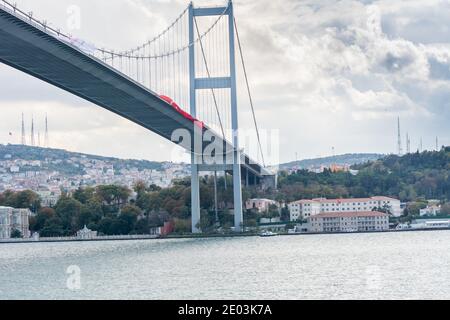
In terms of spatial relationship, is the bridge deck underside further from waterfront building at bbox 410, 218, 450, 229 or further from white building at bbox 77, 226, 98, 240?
waterfront building at bbox 410, 218, 450, 229

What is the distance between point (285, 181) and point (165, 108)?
21898mm

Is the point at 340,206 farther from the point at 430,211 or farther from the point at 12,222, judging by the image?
the point at 12,222

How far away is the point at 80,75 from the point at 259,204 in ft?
64.7

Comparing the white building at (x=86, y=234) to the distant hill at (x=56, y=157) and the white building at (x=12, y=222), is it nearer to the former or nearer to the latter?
the white building at (x=12, y=222)

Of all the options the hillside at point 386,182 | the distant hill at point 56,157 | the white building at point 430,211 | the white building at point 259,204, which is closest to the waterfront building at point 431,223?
the white building at point 430,211

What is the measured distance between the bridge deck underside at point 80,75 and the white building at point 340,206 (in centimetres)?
1365

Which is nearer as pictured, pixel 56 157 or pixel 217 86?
pixel 217 86

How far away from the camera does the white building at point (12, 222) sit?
110 ft

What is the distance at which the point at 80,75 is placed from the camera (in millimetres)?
15289

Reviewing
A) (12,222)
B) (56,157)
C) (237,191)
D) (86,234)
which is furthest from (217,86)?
(56,157)

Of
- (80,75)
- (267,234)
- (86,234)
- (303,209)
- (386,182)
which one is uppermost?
(80,75)

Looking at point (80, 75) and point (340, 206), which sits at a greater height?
point (80, 75)

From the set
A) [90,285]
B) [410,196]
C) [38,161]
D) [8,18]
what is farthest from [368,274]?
[38,161]

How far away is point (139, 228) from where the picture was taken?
3123 centimetres
